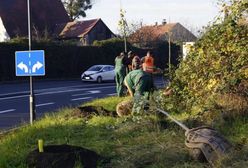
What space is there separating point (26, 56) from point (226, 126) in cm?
497

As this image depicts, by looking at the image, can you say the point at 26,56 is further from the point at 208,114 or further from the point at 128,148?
the point at 128,148

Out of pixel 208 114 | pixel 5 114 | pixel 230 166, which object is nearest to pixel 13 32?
pixel 5 114

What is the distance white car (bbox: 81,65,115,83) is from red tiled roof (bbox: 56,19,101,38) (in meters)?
15.4

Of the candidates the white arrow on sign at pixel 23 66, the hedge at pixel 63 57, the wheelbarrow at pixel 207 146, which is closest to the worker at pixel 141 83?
the white arrow on sign at pixel 23 66

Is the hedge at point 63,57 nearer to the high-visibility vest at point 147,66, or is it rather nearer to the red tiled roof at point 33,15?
the red tiled roof at point 33,15

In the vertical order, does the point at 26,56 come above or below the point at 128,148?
above

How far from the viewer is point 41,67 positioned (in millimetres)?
11211

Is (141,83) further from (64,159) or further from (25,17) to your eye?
(25,17)

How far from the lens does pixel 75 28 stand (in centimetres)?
5394

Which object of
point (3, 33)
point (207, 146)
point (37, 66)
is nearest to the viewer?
point (207, 146)

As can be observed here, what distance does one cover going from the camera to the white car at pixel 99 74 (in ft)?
120

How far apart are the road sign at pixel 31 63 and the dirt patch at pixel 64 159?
15.9 feet

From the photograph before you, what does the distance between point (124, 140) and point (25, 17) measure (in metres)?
46.4

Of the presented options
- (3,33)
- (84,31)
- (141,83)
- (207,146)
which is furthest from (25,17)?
(207,146)
